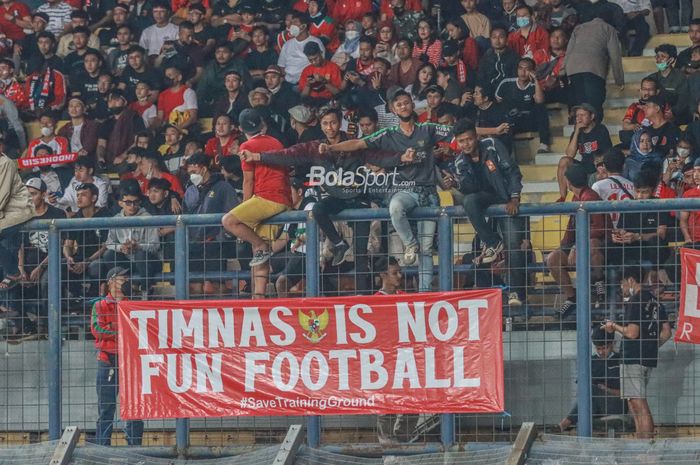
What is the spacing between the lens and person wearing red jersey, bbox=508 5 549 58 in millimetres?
18547

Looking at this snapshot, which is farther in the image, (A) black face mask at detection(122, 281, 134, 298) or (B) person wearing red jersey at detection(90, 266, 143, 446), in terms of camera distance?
(A) black face mask at detection(122, 281, 134, 298)

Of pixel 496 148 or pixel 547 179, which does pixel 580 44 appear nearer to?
pixel 547 179

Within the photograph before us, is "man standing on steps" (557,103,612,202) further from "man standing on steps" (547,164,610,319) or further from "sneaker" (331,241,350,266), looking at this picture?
"sneaker" (331,241,350,266)

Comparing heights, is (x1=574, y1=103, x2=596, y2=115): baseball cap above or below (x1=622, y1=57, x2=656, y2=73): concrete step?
below

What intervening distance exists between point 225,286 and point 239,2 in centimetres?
1013

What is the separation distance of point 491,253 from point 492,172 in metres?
0.74

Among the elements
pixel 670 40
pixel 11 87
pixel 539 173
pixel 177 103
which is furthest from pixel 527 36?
pixel 11 87

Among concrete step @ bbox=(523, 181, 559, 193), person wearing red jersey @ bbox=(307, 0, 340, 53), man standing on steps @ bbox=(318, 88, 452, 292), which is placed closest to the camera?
man standing on steps @ bbox=(318, 88, 452, 292)

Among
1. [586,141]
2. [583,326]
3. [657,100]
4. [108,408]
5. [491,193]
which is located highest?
[657,100]

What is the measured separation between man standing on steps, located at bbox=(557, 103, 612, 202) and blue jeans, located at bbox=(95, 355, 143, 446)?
5629 millimetres

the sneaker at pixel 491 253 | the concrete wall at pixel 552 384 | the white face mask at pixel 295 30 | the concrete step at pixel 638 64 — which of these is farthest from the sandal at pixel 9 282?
the concrete step at pixel 638 64

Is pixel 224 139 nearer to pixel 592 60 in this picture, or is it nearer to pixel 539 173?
pixel 539 173

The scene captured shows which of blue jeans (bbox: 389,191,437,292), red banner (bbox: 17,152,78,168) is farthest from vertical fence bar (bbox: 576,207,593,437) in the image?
red banner (bbox: 17,152,78,168)

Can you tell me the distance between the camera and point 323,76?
1888cm
